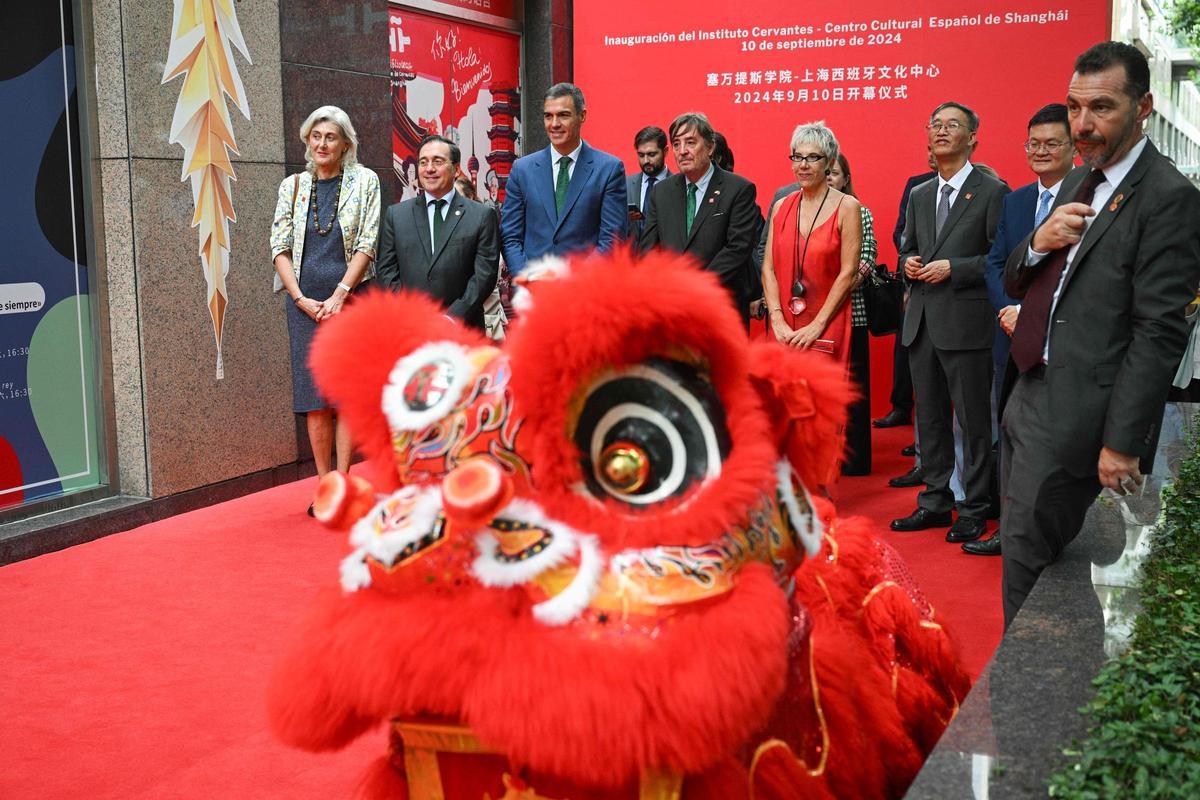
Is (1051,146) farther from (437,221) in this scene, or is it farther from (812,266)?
(437,221)

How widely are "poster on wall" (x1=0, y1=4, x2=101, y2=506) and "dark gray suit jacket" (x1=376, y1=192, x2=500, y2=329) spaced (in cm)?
152

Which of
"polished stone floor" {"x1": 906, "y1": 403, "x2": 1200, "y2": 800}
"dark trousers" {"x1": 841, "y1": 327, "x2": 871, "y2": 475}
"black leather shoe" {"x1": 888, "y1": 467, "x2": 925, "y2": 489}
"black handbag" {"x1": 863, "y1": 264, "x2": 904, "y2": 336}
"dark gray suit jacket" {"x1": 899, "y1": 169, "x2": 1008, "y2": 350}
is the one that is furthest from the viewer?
"black handbag" {"x1": 863, "y1": 264, "x2": 904, "y2": 336}

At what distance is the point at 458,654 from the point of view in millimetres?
1718

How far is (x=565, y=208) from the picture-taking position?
250 inches

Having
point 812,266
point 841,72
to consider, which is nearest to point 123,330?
point 812,266

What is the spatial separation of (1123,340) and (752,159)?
668cm

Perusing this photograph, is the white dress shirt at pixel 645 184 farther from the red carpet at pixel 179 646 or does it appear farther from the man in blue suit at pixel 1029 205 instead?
the man in blue suit at pixel 1029 205

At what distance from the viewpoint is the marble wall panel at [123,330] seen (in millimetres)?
6035

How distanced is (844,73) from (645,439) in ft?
26.5

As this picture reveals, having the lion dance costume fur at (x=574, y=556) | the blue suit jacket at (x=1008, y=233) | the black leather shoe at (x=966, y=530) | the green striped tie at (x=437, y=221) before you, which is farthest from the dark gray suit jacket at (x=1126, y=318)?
the green striped tie at (x=437, y=221)

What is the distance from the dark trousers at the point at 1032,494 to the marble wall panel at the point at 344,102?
191 inches

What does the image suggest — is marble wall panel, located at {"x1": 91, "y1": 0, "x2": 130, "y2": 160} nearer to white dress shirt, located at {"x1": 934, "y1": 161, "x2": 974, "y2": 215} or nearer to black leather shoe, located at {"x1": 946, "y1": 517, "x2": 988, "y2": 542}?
white dress shirt, located at {"x1": 934, "y1": 161, "x2": 974, "y2": 215}

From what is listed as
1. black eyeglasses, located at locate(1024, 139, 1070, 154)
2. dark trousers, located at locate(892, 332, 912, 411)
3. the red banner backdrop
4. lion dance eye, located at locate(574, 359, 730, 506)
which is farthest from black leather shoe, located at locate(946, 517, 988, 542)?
lion dance eye, located at locate(574, 359, 730, 506)

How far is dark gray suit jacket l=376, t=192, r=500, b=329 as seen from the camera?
6223 millimetres
